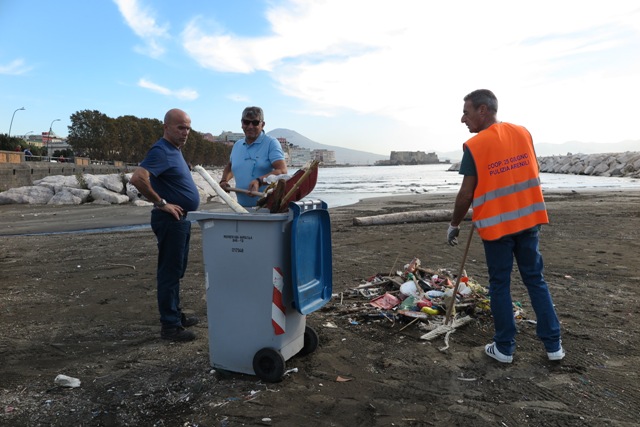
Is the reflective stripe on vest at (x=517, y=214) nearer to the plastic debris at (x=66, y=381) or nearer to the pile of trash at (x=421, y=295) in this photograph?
the pile of trash at (x=421, y=295)

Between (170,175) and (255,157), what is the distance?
0.84 m

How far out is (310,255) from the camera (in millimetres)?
3447

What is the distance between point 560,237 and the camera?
9320 millimetres

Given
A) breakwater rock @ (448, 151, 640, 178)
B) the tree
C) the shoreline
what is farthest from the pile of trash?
the tree

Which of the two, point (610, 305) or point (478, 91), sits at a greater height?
point (478, 91)

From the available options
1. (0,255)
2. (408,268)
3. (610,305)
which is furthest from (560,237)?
(0,255)

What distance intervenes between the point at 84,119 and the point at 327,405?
66.8 metres

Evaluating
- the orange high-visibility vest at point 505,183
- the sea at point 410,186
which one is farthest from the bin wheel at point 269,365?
the sea at point 410,186

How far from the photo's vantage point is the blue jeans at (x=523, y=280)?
11.4ft

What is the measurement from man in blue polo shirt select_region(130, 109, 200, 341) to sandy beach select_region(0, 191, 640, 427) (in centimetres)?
27

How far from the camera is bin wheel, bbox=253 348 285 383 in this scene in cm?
317

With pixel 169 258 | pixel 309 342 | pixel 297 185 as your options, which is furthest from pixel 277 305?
pixel 169 258

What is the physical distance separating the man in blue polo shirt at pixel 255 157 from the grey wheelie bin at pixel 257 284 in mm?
1078

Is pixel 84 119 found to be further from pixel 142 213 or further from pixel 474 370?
pixel 474 370
